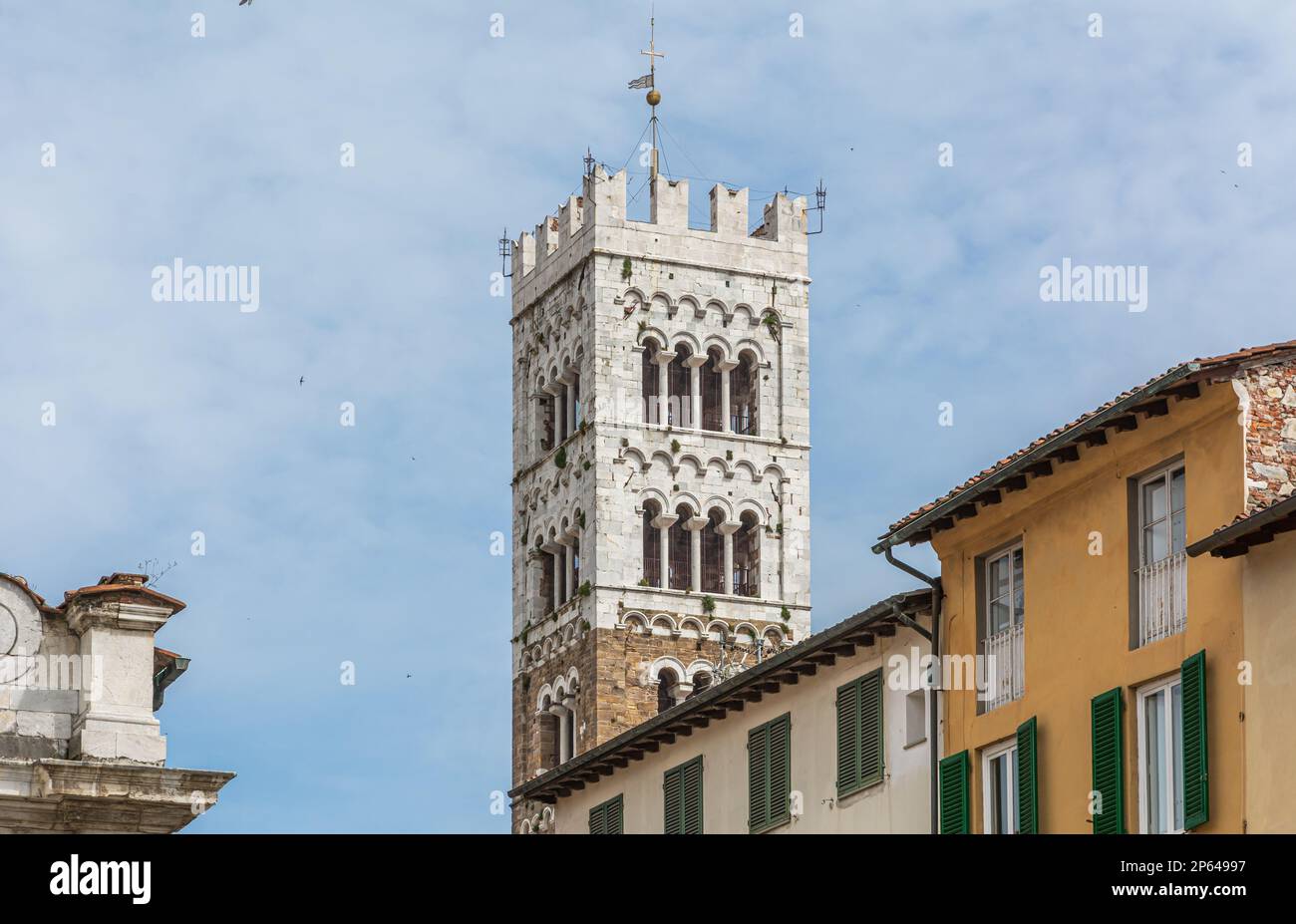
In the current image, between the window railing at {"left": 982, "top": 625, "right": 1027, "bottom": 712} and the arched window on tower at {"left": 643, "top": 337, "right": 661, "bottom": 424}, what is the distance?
45870 mm

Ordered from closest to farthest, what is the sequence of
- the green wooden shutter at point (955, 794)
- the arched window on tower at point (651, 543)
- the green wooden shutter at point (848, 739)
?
1. the green wooden shutter at point (955, 794)
2. the green wooden shutter at point (848, 739)
3. the arched window on tower at point (651, 543)

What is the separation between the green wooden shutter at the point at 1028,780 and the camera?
3647cm

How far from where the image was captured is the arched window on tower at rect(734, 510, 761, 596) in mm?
83625

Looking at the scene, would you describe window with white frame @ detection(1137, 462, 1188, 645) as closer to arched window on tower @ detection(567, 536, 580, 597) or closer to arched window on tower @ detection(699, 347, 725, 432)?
arched window on tower @ detection(567, 536, 580, 597)

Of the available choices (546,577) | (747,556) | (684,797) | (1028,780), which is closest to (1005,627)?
(1028,780)

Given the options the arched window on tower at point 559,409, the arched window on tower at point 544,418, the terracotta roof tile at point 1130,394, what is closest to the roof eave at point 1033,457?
the terracotta roof tile at point 1130,394

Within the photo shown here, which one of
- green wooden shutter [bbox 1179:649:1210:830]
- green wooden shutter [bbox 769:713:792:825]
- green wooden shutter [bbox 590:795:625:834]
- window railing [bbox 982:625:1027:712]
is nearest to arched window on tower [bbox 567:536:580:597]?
green wooden shutter [bbox 590:795:625:834]

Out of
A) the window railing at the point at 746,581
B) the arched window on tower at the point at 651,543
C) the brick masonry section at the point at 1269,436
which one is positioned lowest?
the brick masonry section at the point at 1269,436

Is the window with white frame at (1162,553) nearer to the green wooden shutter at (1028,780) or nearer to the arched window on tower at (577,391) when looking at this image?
the green wooden shutter at (1028,780)

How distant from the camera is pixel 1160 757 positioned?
3409cm

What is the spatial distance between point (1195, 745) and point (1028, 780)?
4012mm

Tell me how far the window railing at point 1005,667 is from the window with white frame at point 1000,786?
0.58 metres

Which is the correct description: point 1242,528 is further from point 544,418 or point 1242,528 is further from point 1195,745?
point 544,418
